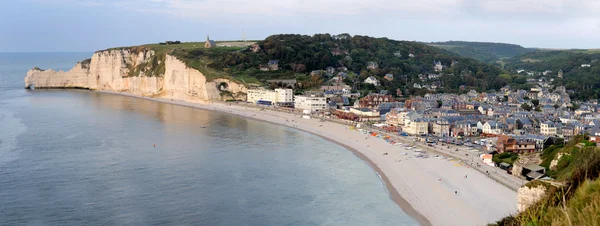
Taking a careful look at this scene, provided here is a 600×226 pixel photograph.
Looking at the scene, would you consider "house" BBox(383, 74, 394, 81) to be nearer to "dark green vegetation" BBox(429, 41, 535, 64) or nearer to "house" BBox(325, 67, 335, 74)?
"house" BBox(325, 67, 335, 74)

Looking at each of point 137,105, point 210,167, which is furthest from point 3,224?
point 137,105

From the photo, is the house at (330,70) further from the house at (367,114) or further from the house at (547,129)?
the house at (547,129)

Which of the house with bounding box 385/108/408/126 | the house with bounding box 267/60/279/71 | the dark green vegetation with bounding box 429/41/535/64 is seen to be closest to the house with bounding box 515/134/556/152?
the house with bounding box 385/108/408/126

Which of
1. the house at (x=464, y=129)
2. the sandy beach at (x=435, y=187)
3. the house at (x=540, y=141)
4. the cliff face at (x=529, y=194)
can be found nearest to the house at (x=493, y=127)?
the house at (x=464, y=129)

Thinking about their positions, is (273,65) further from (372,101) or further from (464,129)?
(464,129)

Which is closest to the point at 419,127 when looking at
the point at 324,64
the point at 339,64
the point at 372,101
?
the point at 372,101

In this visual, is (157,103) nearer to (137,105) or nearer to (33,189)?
(137,105)
